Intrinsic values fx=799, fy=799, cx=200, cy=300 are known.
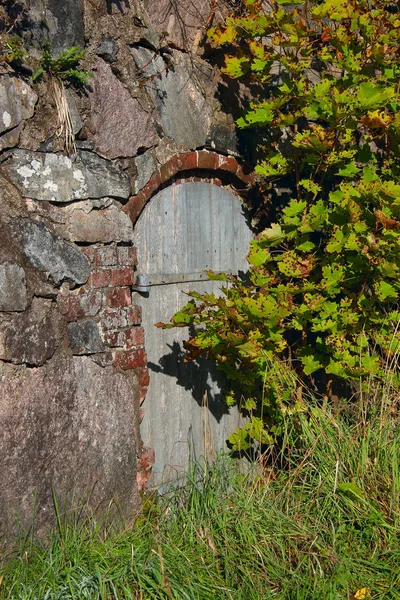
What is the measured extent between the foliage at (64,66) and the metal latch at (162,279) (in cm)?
97

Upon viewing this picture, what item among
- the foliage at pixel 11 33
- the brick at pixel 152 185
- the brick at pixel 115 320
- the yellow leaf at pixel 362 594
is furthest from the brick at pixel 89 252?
the yellow leaf at pixel 362 594

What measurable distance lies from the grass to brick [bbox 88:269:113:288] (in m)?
0.98

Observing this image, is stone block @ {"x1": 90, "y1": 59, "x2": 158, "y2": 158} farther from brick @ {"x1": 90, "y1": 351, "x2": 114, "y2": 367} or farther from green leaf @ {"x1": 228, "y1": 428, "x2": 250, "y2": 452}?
green leaf @ {"x1": 228, "y1": 428, "x2": 250, "y2": 452}

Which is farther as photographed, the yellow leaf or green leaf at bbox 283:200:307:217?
green leaf at bbox 283:200:307:217

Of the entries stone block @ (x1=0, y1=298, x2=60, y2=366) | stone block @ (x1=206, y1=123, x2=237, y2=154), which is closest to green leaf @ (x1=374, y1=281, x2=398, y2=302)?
stone block @ (x1=206, y1=123, x2=237, y2=154)

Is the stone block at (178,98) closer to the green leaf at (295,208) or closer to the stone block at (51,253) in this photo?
the green leaf at (295,208)

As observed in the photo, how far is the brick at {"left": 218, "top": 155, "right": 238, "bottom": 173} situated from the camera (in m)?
4.47

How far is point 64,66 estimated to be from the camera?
338 cm

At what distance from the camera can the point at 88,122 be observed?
3541mm

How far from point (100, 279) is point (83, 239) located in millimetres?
200

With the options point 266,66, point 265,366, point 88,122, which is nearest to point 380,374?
point 265,366

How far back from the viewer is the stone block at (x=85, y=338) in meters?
3.44

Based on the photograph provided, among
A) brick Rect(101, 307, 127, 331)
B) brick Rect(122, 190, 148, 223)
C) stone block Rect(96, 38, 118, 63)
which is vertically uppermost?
stone block Rect(96, 38, 118, 63)

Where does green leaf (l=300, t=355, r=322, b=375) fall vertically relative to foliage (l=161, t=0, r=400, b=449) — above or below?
below
